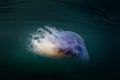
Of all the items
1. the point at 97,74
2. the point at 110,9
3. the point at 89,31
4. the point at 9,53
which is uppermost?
the point at 110,9

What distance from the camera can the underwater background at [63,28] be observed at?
2.26m

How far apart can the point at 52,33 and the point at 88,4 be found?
48 centimetres

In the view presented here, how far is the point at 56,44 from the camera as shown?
2.20 m

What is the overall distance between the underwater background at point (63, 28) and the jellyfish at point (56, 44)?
0.16ft

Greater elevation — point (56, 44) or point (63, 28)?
point (63, 28)

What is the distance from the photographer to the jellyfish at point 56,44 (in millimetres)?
2201

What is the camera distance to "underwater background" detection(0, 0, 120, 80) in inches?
89.0

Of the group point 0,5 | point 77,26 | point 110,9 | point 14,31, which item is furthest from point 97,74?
point 0,5

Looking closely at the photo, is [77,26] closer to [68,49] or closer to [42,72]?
[68,49]

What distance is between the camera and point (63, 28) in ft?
7.64

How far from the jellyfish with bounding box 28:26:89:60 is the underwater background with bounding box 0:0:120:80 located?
0.16 feet

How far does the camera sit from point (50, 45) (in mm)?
2205

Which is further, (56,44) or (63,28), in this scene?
(63,28)

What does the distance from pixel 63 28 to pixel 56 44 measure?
18 cm
